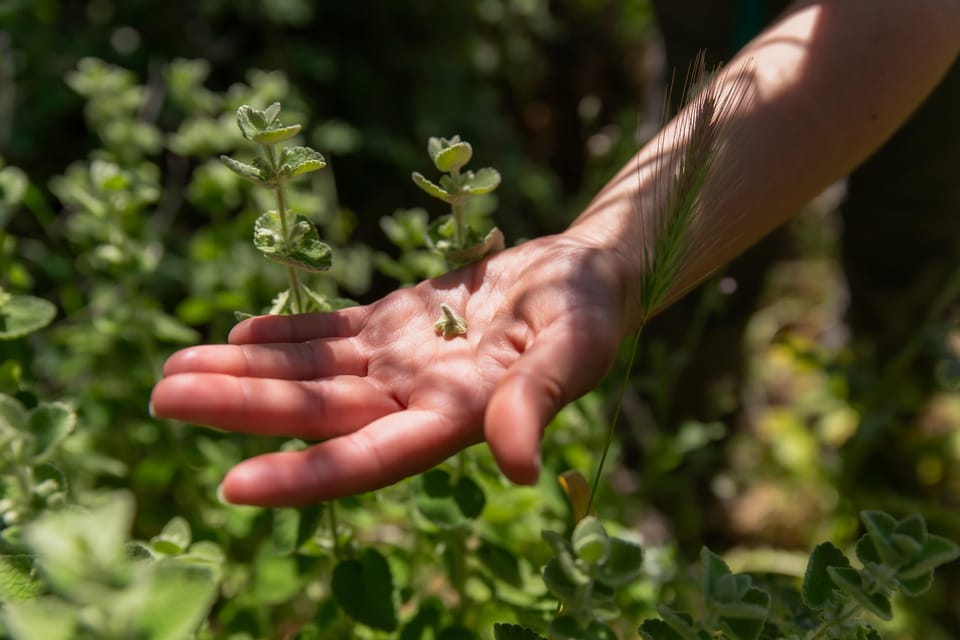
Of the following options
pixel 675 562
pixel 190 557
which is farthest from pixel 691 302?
pixel 190 557

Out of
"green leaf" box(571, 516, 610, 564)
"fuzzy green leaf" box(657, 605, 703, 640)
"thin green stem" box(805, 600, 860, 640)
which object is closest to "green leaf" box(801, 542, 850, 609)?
"thin green stem" box(805, 600, 860, 640)

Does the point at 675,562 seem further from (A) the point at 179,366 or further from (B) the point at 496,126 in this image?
(B) the point at 496,126

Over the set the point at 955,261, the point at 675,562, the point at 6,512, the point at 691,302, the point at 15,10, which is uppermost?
the point at 15,10

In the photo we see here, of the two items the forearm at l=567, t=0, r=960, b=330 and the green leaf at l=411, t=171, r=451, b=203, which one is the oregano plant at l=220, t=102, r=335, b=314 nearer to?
the green leaf at l=411, t=171, r=451, b=203

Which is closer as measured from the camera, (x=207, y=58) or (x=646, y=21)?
(x=207, y=58)

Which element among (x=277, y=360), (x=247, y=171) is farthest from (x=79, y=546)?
(x=247, y=171)

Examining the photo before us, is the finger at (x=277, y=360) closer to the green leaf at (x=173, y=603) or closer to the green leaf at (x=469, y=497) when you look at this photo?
the green leaf at (x=469, y=497)

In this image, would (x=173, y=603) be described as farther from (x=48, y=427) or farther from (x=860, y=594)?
(x=860, y=594)

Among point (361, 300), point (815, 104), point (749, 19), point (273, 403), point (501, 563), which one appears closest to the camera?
point (273, 403)
